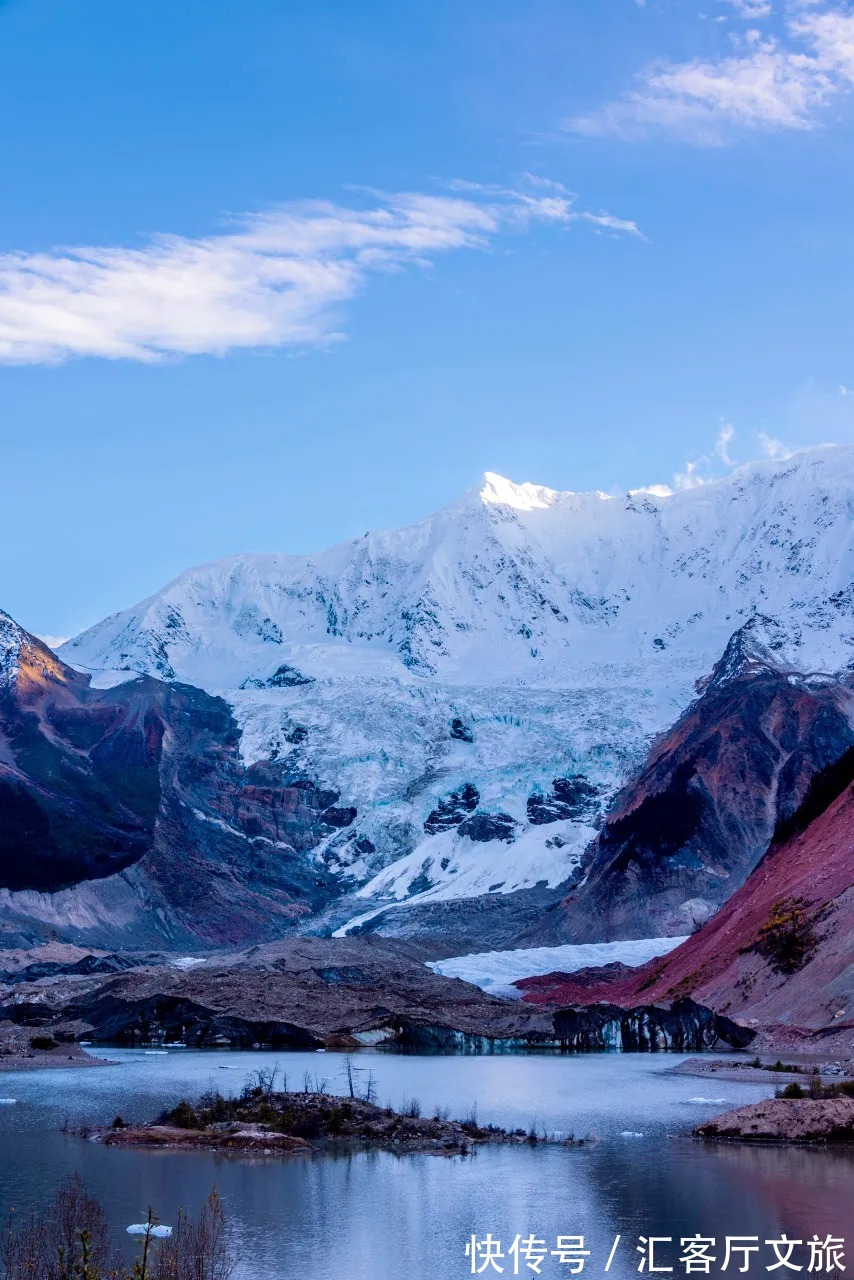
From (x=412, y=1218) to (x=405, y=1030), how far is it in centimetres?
5204

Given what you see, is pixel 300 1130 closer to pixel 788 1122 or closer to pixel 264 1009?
pixel 788 1122

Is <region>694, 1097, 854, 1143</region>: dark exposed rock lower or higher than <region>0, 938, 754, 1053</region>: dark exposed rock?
lower

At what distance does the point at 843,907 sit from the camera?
70.4 metres

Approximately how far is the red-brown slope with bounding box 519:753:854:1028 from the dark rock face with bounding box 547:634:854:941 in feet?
159

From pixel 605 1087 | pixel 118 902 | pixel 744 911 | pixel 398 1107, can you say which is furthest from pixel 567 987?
pixel 118 902

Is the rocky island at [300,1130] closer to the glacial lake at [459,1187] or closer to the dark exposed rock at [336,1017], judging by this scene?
the glacial lake at [459,1187]

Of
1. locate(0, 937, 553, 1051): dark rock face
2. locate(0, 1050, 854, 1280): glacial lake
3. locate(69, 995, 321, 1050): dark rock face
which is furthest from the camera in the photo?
locate(0, 937, 553, 1051): dark rock face

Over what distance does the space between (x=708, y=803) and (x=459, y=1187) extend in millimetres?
132081

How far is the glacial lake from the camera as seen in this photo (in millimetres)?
27922

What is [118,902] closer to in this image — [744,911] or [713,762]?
[713,762]

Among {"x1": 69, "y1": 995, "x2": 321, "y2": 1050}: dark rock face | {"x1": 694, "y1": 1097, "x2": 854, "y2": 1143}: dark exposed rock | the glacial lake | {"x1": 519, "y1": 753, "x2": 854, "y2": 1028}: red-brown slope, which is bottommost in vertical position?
the glacial lake

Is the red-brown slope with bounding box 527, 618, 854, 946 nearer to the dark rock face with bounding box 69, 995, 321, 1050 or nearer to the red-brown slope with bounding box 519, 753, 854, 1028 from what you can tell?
the red-brown slope with bounding box 519, 753, 854, 1028

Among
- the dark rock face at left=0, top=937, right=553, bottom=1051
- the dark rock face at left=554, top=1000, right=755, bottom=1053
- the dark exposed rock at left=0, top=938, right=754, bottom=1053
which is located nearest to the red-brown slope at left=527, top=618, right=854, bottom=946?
the dark rock face at left=0, top=937, right=553, bottom=1051

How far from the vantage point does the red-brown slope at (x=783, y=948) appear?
2650 inches
